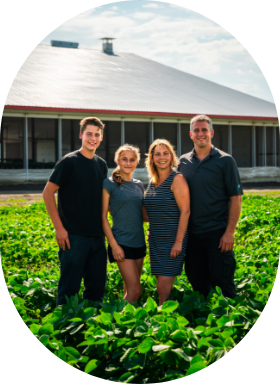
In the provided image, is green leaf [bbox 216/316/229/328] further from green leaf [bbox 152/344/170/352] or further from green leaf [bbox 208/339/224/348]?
green leaf [bbox 152/344/170/352]

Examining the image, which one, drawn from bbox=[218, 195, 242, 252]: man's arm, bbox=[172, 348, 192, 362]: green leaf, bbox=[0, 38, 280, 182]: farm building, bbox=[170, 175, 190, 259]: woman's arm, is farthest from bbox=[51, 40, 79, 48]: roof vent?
bbox=[172, 348, 192, 362]: green leaf

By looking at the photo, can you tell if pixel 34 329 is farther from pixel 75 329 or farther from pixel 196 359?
pixel 196 359

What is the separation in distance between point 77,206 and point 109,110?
17.4m

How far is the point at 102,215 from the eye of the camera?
176 inches

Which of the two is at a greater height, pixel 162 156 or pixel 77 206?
pixel 162 156

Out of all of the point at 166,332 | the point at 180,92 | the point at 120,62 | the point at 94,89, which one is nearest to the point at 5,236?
the point at 166,332

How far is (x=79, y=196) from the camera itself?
14.4 ft

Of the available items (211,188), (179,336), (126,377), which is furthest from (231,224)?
(126,377)

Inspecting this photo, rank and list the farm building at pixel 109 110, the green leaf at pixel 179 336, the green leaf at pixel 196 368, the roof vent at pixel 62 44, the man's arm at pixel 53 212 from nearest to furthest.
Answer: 1. the green leaf at pixel 196 368
2. the green leaf at pixel 179 336
3. the man's arm at pixel 53 212
4. the farm building at pixel 109 110
5. the roof vent at pixel 62 44

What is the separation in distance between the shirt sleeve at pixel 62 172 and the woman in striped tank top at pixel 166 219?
0.82m

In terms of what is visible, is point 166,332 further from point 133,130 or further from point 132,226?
point 133,130

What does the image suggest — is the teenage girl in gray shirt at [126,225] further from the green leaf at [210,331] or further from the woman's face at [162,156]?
the green leaf at [210,331]

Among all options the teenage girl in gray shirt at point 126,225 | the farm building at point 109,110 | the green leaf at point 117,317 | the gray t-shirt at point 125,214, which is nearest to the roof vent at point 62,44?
the farm building at point 109,110

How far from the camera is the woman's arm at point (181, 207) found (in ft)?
14.3
